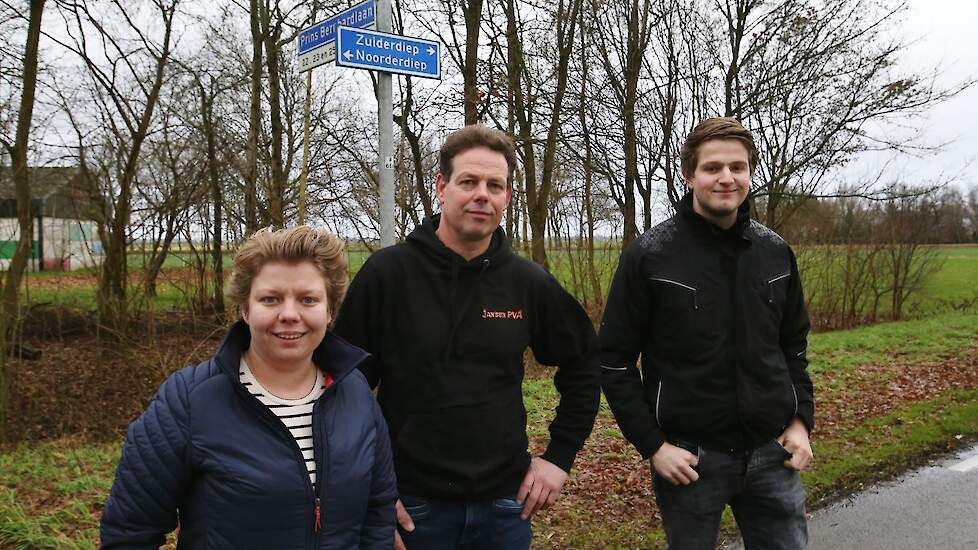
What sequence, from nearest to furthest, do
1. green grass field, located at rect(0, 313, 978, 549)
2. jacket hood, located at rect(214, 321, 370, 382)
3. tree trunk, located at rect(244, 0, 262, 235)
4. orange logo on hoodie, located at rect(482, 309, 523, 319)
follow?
jacket hood, located at rect(214, 321, 370, 382)
orange logo on hoodie, located at rect(482, 309, 523, 319)
green grass field, located at rect(0, 313, 978, 549)
tree trunk, located at rect(244, 0, 262, 235)

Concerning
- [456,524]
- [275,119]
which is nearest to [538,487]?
[456,524]

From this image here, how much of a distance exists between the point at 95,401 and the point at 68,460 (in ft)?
10.2

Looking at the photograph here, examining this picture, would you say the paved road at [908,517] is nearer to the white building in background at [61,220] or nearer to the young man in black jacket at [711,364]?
the young man in black jacket at [711,364]

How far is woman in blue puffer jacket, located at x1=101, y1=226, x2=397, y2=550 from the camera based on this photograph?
163cm

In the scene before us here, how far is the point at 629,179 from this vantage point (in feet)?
35.6

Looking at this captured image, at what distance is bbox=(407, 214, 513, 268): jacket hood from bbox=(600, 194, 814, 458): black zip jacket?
1.45 feet

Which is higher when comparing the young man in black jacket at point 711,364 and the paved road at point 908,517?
the young man in black jacket at point 711,364

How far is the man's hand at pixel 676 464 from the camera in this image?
238 cm

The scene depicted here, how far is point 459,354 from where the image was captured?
2.15 meters

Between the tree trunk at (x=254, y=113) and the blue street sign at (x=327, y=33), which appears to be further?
the tree trunk at (x=254, y=113)

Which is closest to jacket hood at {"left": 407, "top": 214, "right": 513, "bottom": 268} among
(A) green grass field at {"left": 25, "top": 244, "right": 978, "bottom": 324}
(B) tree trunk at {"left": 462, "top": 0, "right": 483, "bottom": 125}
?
(A) green grass field at {"left": 25, "top": 244, "right": 978, "bottom": 324}

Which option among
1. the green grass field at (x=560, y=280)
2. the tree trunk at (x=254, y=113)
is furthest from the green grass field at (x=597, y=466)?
the tree trunk at (x=254, y=113)

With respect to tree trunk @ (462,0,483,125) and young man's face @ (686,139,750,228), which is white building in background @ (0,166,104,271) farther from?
young man's face @ (686,139,750,228)

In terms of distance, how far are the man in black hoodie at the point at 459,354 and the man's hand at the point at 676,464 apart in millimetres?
350
